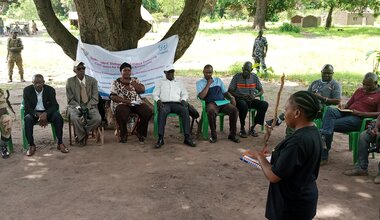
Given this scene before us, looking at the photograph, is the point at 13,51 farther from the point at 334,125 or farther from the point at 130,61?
the point at 334,125

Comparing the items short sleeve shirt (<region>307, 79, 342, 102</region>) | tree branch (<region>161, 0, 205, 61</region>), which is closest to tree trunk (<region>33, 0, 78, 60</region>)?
tree branch (<region>161, 0, 205, 61</region>)

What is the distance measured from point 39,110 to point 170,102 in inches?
82.8

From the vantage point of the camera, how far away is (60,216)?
13.2 ft

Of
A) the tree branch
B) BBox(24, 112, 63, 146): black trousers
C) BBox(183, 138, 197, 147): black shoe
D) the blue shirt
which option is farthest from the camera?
the tree branch

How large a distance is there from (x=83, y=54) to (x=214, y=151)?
10.2 ft

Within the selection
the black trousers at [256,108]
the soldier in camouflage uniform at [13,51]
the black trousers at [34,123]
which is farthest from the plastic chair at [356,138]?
the soldier in camouflage uniform at [13,51]

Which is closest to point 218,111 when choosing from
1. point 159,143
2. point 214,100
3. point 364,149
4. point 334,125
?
point 214,100

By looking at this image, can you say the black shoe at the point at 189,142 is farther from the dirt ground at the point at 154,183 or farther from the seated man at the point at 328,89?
the seated man at the point at 328,89

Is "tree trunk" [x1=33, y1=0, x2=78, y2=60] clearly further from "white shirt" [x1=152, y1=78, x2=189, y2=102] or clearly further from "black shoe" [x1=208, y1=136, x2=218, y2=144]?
"black shoe" [x1=208, y1=136, x2=218, y2=144]

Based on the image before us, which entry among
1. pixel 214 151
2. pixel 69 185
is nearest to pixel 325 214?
pixel 214 151

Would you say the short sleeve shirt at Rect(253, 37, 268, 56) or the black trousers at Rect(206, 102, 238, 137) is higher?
the short sleeve shirt at Rect(253, 37, 268, 56)

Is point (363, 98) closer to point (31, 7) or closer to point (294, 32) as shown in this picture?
point (294, 32)

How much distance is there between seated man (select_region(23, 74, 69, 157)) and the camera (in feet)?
19.9

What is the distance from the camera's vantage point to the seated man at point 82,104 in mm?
6363
